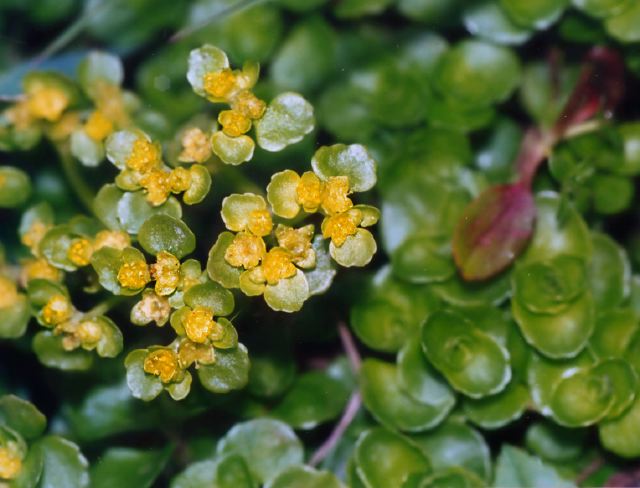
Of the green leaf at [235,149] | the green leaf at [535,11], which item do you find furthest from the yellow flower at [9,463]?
the green leaf at [535,11]

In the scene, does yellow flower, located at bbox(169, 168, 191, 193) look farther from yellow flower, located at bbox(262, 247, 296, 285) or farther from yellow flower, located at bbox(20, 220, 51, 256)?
yellow flower, located at bbox(20, 220, 51, 256)

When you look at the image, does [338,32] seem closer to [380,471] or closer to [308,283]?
[308,283]

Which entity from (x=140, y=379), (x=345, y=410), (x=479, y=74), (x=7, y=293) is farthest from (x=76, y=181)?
(x=479, y=74)

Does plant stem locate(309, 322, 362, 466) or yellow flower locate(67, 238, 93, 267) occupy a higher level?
yellow flower locate(67, 238, 93, 267)

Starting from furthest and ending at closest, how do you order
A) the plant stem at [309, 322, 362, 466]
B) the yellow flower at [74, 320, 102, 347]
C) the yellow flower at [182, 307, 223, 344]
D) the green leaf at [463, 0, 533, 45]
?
the green leaf at [463, 0, 533, 45], the plant stem at [309, 322, 362, 466], the yellow flower at [74, 320, 102, 347], the yellow flower at [182, 307, 223, 344]

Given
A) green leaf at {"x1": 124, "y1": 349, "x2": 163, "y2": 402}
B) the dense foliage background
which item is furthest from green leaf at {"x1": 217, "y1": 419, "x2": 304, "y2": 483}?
green leaf at {"x1": 124, "y1": 349, "x2": 163, "y2": 402}

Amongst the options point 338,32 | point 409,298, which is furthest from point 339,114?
point 409,298

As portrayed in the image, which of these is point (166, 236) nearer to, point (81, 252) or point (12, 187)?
point (81, 252)
